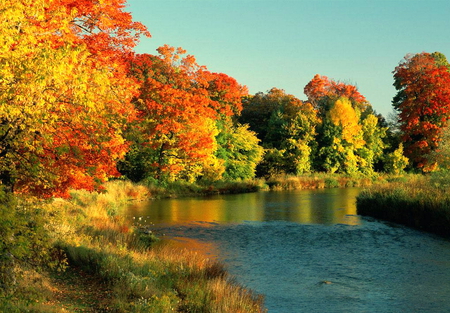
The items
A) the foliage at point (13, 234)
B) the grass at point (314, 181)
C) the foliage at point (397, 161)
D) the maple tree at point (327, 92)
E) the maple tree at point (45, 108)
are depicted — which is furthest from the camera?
the maple tree at point (327, 92)

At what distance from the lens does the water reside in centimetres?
1343

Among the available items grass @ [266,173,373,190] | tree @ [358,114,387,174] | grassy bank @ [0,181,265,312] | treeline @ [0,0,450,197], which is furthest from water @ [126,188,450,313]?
tree @ [358,114,387,174]

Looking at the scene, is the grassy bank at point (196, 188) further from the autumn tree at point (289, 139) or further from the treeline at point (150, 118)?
the autumn tree at point (289, 139)

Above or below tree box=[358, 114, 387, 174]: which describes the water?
below

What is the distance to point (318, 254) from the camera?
19.2 m

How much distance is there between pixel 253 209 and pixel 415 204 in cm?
1130

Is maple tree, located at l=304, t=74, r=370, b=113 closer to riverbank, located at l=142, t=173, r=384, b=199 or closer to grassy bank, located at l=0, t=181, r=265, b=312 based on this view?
riverbank, located at l=142, t=173, r=384, b=199

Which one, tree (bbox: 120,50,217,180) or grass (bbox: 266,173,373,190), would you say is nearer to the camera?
tree (bbox: 120,50,217,180)

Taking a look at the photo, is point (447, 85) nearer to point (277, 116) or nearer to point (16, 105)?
point (277, 116)

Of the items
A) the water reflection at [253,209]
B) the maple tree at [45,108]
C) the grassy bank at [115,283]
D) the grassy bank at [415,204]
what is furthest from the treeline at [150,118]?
the grassy bank at [415,204]

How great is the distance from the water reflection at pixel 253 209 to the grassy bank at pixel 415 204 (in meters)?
1.54

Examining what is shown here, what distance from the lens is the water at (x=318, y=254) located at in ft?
44.1

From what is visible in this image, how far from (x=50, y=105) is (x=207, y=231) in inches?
624

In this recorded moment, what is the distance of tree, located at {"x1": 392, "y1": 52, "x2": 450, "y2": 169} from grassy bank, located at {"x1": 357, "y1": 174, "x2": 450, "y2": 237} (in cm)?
2451
